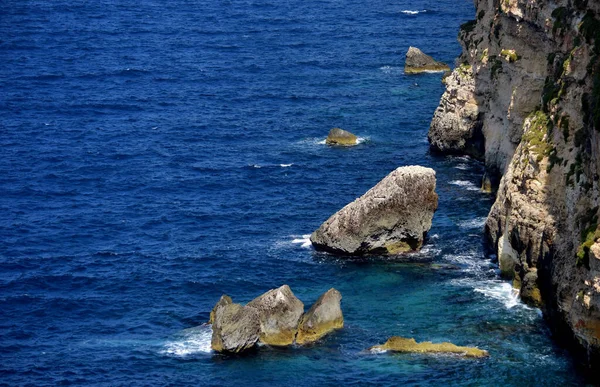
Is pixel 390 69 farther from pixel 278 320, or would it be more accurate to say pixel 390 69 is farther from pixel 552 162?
pixel 278 320

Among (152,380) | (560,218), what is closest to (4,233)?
(152,380)

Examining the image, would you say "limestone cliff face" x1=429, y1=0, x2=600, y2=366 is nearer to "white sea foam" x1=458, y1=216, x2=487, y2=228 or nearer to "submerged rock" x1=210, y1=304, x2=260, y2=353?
"white sea foam" x1=458, y1=216, x2=487, y2=228

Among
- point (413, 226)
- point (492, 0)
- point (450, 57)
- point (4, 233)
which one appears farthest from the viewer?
point (450, 57)

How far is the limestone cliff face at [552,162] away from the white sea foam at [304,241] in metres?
18.2

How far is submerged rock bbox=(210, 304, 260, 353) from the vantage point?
91.2m

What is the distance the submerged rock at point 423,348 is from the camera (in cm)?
8800

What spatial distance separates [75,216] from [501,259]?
47.2 meters

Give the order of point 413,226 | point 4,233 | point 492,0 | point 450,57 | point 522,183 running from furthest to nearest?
point 450,57 → point 492,0 → point 4,233 → point 413,226 → point 522,183

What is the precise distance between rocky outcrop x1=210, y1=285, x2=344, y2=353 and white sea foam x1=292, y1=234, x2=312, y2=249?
1758 cm

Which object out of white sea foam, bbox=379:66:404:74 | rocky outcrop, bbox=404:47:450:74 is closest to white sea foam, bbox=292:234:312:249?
rocky outcrop, bbox=404:47:450:74

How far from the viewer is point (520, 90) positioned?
109375mm

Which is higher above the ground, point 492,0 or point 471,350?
point 492,0

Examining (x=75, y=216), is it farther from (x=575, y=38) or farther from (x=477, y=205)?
(x=575, y=38)

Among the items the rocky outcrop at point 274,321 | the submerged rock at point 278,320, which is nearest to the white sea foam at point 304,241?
the rocky outcrop at point 274,321
